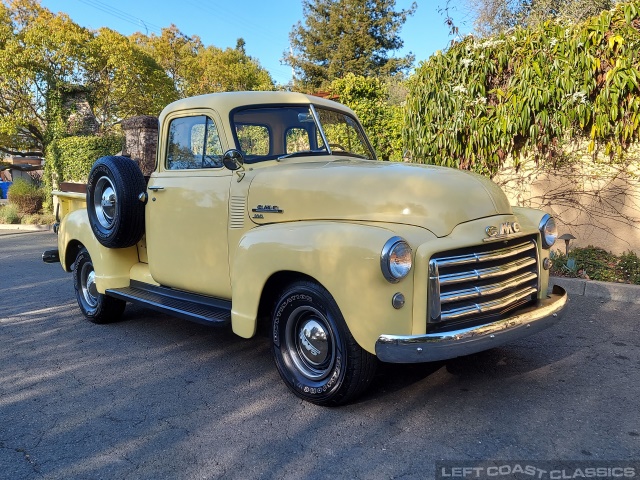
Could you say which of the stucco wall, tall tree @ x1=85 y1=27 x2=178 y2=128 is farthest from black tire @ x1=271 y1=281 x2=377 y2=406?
tall tree @ x1=85 y1=27 x2=178 y2=128

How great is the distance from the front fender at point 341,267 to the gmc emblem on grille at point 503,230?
64 cm

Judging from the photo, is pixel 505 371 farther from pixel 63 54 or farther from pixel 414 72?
pixel 63 54

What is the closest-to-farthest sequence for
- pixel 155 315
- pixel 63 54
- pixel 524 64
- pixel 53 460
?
pixel 53 460, pixel 155 315, pixel 524 64, pixel 63 54

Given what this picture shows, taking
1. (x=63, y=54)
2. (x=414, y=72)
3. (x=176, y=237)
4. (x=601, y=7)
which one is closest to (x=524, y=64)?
(x=414, y=72)

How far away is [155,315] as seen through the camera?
5.59m

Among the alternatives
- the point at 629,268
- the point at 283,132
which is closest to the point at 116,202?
the point at 283,132

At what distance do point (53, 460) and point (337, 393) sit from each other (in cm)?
160

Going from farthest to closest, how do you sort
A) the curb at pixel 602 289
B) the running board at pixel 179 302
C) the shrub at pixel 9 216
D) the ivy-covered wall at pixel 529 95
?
A: the shrub at pixel 9 216
the ivy-covered wall at pixel 529 95
the curb at pixel 602 289
the running board at pixel 179 302

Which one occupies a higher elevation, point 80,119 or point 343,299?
point 80,119

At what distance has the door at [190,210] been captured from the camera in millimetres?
3971

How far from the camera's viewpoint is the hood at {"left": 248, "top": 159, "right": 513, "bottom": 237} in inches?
123

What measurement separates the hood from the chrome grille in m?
0.22

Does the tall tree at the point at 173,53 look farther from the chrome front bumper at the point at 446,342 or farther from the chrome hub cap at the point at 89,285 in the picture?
the chrome front bumper at the point at 446,342

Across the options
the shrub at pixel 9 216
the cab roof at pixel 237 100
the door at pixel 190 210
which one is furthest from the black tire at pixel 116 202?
the shrub at pixel 9 216
